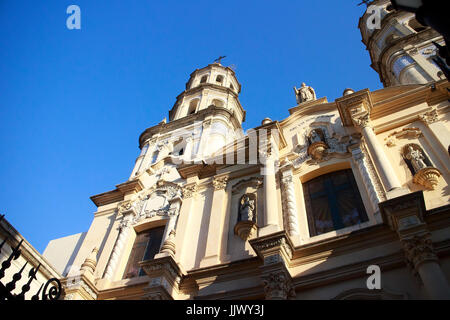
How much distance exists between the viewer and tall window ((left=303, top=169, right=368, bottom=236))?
468 inches

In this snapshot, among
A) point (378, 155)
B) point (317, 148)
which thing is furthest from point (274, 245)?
point (317, 148)

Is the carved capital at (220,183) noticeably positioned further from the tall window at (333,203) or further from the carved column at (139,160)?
the carved column at (139,160)

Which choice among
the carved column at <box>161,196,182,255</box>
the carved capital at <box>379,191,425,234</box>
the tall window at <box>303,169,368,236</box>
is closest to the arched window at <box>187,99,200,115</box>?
the carved column at <box>161,196,182,255</box>

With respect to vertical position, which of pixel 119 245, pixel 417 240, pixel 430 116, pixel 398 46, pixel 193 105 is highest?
pixel 193 105

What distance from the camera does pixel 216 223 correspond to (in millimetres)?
13797

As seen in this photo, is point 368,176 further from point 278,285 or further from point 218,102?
point 218,102

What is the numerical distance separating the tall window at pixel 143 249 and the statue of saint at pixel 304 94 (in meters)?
9.43

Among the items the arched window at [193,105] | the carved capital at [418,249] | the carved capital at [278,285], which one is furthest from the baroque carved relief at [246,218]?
the arched window at [193,105]

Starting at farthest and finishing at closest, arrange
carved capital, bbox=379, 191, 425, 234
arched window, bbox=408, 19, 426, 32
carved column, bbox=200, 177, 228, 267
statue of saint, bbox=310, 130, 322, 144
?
arched window, bbox=408, 19, 426, 32, statue of saint, bbox=310, 130, 322, 144, carved column, bbox=200, 177, 228, 267, carved capital, bbox=379, 191, 425, 234

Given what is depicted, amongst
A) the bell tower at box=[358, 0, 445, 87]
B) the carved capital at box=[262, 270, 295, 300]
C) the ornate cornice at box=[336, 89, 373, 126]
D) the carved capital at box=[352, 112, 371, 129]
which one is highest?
the bell tower at box=[358, 0, 445, 87]

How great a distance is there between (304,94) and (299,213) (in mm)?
8639

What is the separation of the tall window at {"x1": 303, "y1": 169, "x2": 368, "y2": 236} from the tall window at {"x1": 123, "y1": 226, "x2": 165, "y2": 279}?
6.12m

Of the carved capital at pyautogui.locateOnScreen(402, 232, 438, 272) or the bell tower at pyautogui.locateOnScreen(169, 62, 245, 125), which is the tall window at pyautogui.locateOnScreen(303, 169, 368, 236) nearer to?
the carved capital at pyautogui.locateOnScreen(402, 232, 438, 272)
